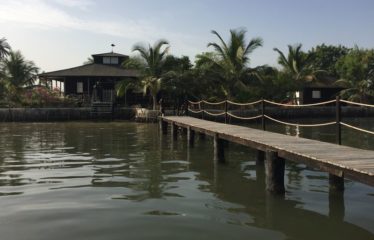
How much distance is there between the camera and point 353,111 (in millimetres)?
41531

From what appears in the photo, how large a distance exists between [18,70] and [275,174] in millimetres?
38595

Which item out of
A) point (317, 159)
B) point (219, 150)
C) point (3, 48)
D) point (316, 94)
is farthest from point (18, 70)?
point (317, 159)

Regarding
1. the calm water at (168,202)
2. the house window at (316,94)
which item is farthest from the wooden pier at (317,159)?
the house window at (316,94)

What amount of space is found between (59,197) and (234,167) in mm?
5019

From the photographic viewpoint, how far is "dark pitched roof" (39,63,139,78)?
37.1 m

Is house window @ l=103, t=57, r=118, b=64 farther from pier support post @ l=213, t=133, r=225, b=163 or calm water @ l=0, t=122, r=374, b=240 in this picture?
pier support post @ l=213, t=133, r=225, b=163

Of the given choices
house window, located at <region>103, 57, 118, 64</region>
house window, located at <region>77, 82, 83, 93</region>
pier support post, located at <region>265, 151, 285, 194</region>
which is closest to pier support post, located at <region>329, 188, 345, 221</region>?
pier support post, located at <region>265, 151, 285, 194</region>

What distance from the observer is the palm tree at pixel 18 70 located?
42350 millimetres

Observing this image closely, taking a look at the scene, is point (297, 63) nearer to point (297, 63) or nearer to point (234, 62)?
point (297, 63)

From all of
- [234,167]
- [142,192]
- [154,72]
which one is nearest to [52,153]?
[234,167]

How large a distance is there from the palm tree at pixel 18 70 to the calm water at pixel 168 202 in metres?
30.8

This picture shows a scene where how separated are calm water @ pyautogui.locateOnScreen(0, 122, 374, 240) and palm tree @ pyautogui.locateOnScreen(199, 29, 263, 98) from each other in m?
20.0

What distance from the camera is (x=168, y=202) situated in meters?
8.00

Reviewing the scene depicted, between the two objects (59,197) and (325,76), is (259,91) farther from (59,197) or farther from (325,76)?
(59,197)
